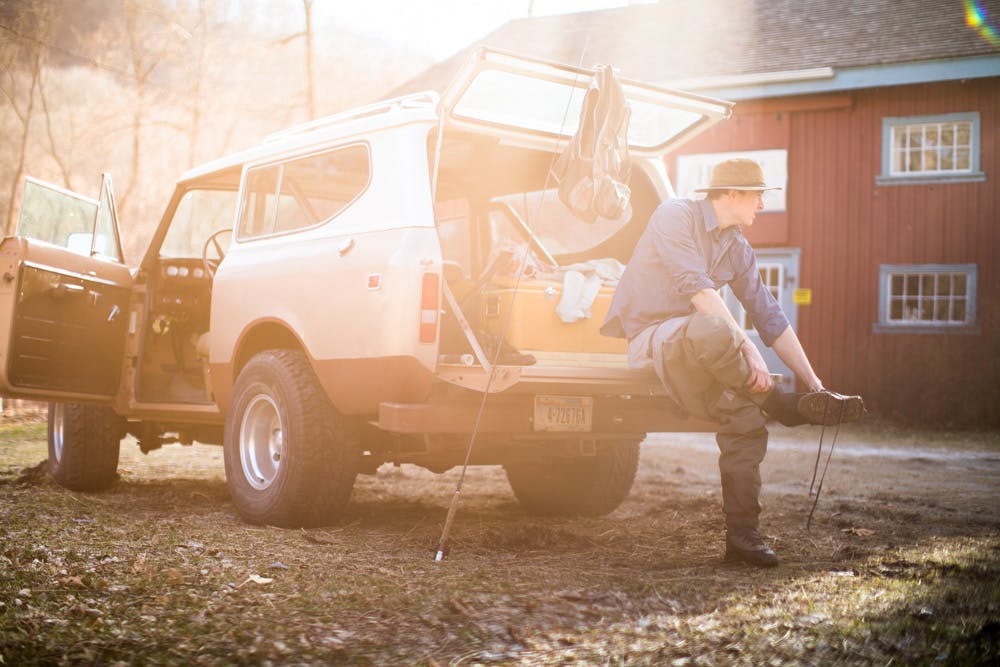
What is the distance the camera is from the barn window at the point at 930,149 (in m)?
17.4

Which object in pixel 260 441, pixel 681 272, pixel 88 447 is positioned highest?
pixel 681 272

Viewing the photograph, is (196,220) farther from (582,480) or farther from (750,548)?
(750,548)

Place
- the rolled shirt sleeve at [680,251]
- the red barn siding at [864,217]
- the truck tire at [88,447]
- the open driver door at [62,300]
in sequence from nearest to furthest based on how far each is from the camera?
the rolled shirt sleeve at [680,251] → the open driver door at [62,300] → the truck tire at [88,447] → the red barn siding at [864,217]

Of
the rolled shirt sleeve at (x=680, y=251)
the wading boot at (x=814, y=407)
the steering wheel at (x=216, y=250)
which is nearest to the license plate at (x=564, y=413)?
the rolled shirt sleeve at (x=680, y=251)

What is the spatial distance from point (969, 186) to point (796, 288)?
3.12 metres

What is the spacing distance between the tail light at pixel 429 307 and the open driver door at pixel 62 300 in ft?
9.02

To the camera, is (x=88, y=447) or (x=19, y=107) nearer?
(x=88, y=447)

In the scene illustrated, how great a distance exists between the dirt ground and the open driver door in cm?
69

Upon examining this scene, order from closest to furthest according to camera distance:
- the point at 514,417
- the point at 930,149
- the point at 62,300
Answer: the point at 514,417 < the point at 62,300 < the point at 930,149

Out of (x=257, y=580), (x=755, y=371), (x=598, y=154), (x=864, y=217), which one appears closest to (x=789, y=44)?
(x=864, y=217)

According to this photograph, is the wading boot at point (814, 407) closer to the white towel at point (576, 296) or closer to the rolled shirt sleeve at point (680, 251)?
the rolled shirt sleeve at point (680, 251)

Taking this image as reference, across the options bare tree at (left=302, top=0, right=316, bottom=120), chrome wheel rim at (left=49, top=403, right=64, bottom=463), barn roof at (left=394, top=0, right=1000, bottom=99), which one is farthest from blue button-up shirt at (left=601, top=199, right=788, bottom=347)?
bare tree at (left=302, top=0, right=316, bottom=120)

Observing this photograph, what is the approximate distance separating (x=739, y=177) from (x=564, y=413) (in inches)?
52.9

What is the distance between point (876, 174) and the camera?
17906 millimetres
